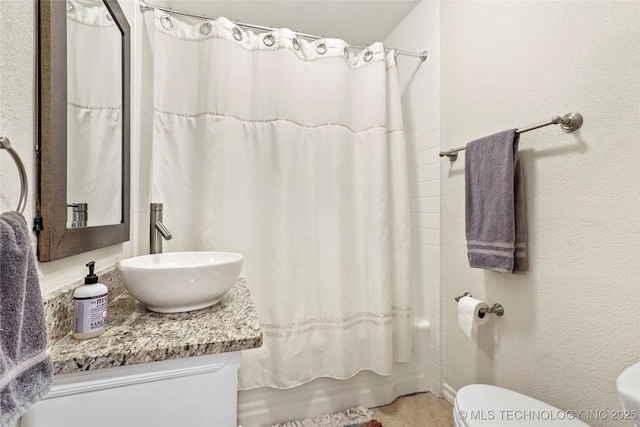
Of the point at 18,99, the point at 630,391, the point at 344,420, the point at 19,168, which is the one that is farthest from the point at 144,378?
the point at 344,420

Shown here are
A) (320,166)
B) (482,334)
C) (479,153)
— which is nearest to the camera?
(479,153)

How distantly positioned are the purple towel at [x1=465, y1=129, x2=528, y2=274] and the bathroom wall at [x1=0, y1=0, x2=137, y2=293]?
1.49 metres

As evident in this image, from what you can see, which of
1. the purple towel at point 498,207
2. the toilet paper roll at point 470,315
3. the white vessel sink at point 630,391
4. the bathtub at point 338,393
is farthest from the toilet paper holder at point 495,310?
the white vessel sink at point 630,391

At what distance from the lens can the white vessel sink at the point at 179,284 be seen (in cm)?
79

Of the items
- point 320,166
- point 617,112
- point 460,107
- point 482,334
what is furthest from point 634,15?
point 482,334

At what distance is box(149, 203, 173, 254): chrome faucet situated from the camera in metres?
1.23

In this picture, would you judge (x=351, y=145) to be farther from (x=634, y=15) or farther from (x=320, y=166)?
(x=634, y=15)

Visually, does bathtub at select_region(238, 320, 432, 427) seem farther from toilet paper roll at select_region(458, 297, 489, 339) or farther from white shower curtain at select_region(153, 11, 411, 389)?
toilet paper roll at select_region(458, 297, 489, 339)

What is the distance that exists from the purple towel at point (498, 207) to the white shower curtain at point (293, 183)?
43 centimetres

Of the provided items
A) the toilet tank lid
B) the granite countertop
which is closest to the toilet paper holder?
the toilet tank lid

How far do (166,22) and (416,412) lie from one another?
7.84 ft

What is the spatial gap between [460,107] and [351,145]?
62cm

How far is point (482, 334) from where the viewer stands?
1459 millimetres

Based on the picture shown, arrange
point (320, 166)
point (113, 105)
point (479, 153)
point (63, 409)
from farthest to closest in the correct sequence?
point (320, 166) < point (479, 153) < point (113, 105) < point (63, 409)
